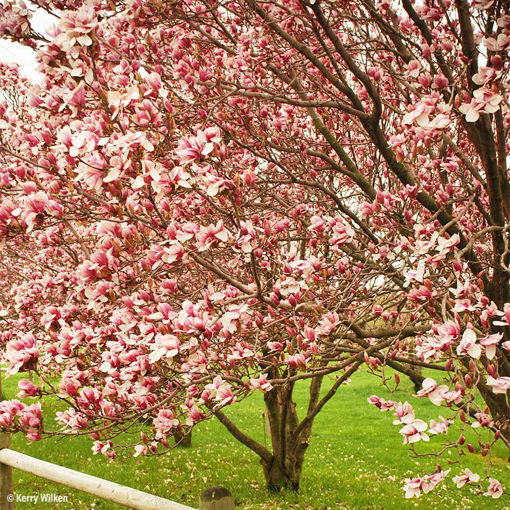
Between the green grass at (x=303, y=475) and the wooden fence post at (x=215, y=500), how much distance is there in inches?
176

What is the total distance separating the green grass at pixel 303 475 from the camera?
6656 mm

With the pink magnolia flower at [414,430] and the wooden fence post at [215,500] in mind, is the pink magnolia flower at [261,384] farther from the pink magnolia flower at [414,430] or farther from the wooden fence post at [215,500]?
the pink magnolia flower at [414,430]

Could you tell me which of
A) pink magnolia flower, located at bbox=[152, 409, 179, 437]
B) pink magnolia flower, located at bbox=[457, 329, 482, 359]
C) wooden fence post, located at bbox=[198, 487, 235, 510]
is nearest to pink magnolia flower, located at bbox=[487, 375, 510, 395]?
pink magnolia flower, located at bbox=[457, 329, 482, 359]

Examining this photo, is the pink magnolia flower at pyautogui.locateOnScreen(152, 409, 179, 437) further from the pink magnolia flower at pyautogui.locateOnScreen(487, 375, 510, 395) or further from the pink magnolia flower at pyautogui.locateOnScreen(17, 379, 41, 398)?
the pink magnolia flower at pyautogui.locateOnScreen(487, 375, 510, 395)

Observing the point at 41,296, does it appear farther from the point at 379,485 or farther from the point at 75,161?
the point at 379,485

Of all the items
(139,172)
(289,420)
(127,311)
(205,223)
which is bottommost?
(289,420)

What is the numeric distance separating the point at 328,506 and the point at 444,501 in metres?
1.98

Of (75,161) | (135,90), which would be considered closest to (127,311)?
(75,161)

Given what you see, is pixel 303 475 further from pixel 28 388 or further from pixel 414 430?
pixel 414 430

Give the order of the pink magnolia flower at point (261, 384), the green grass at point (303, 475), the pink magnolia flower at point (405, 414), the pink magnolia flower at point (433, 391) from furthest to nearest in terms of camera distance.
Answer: the green grass at point (303, 475)
the pink magnolia flower at point (261, 384)
the pink magnolia flower at point (405, 414)
the pink magnolia flower at point (433, 391)

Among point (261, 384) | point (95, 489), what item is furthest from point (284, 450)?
point (261, 384)

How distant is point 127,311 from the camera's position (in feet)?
9.22

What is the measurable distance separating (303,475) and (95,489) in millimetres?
5854

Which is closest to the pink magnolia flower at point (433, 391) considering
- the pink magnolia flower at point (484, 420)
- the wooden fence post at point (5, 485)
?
the pink magnolia flower at point (484, 420)
